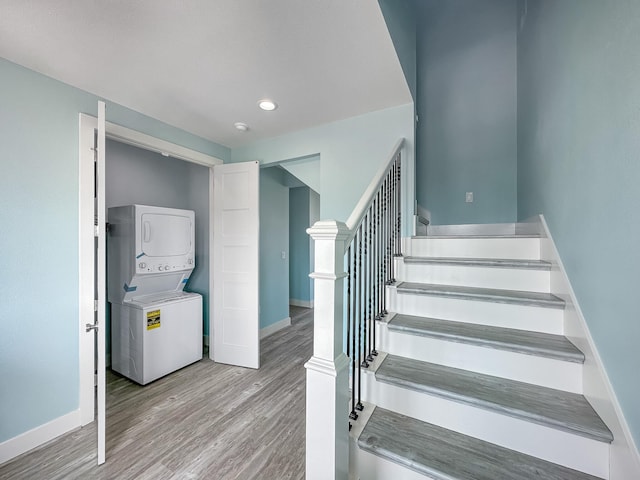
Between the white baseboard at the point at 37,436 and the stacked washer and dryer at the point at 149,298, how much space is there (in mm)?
593

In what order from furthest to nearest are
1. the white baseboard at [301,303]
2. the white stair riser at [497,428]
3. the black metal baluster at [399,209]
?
1. the white baseboard at [301,303]
2. the black metal baluster at [399,209]
3. the white stair riser at [497,428]

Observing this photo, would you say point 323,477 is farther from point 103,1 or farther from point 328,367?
point 103,1

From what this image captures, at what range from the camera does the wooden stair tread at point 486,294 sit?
1483 millimetres

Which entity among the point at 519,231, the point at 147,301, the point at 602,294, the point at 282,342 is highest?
the point at 519,231

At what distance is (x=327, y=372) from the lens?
1129 mm

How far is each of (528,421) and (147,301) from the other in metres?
3.06

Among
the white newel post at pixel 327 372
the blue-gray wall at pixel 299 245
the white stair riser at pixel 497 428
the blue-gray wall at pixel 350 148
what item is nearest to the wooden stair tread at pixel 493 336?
the white stair riser at pixel 497 428

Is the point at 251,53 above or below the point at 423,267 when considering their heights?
above

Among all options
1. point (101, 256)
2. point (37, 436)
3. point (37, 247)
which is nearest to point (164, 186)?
point (37, 247)

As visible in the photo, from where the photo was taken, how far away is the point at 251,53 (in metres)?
1.66

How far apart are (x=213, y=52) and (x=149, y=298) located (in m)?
2.40

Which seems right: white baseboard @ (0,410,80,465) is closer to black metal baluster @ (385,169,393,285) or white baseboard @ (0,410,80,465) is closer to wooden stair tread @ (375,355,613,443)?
wooden stair tread @ (375,355,613,443)

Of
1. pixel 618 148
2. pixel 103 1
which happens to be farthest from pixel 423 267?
pixel 103 1

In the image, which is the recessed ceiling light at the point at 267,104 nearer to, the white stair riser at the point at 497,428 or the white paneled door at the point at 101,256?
the white paneled door at the point at 101,256
